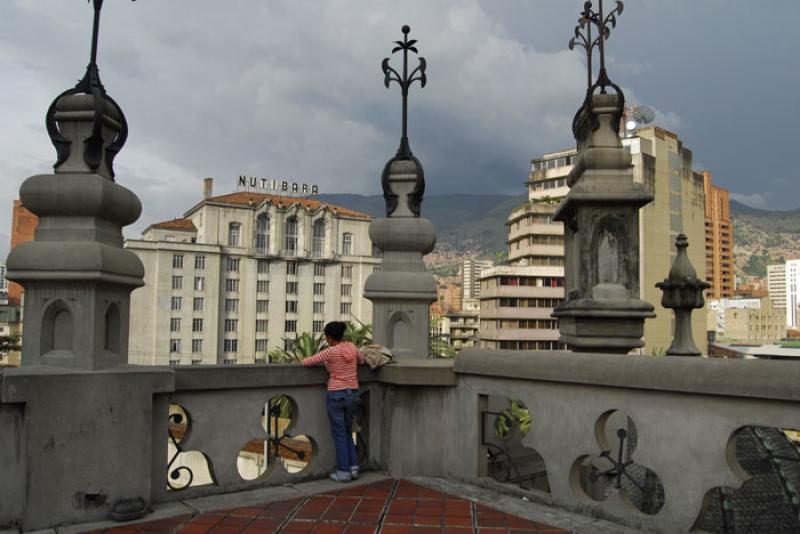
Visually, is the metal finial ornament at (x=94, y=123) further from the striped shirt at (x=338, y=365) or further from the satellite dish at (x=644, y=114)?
the satellite dish at (x=644, y=114)

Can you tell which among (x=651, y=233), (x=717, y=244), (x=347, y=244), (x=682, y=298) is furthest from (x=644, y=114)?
(x=717, y=244)

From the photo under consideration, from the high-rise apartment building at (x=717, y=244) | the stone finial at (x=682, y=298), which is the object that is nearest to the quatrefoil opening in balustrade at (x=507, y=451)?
the stone finial at (x=682, y=298)

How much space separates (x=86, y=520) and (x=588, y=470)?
457cm

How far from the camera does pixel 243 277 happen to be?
81.4m

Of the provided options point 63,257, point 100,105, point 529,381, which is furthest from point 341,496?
point 100,105

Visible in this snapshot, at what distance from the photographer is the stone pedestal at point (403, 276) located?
21.5ft

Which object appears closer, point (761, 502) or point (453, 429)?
point (761, 502)

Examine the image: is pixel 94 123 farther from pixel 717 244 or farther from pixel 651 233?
pixel 717 244

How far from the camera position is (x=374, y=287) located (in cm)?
656

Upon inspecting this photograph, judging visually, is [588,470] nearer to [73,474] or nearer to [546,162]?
[73,474]

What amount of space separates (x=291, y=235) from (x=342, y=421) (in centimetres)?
8255

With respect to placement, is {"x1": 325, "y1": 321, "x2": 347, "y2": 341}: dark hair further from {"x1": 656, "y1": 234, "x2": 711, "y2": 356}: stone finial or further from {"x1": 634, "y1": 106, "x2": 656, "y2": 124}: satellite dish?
{"x1": 634, "y1": 106, "x2": 656, "y2": 124}: satellite dish

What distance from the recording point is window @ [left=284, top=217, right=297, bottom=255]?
282 ft

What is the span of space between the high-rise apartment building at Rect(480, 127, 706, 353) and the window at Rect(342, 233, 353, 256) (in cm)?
2114
